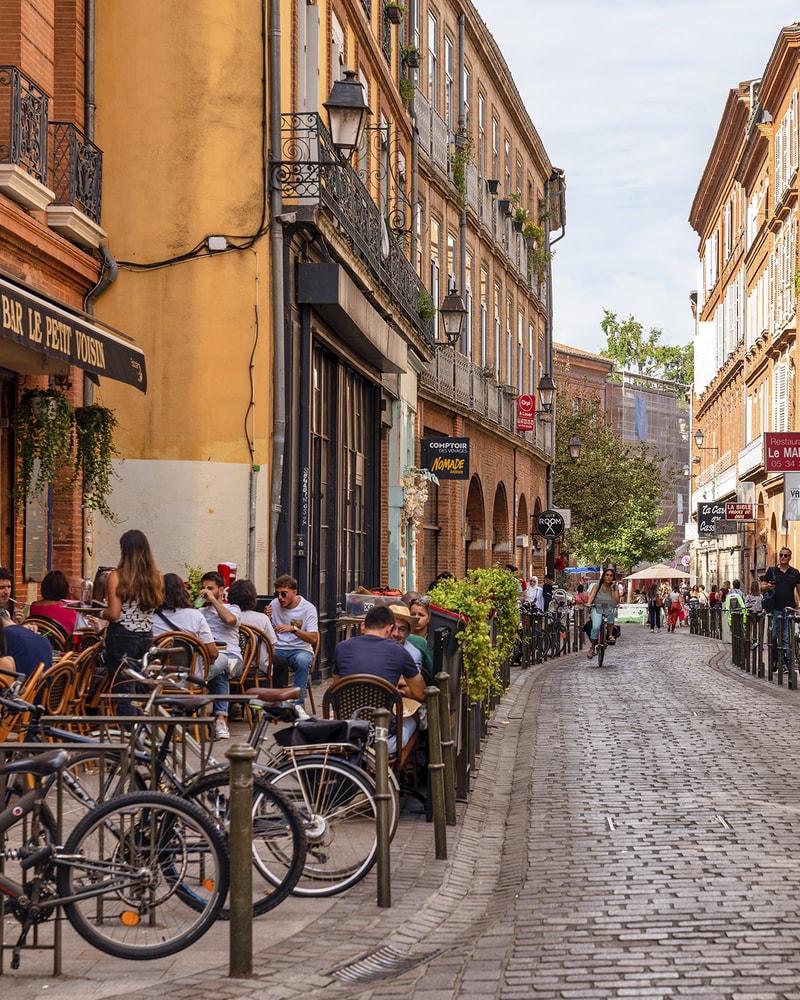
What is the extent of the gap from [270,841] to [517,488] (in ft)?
120

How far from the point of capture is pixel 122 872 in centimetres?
624

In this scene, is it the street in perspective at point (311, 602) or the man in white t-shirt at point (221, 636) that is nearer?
the street in perspective at point (311, 602)

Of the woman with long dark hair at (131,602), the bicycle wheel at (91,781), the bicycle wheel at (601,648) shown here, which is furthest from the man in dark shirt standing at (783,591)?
the bicycle wheel at (91,781)

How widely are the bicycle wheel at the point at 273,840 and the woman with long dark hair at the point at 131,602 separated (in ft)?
11.3

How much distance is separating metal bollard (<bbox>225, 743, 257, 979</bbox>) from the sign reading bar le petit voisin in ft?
65.8

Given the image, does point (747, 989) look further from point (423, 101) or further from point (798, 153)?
point (798, 153)

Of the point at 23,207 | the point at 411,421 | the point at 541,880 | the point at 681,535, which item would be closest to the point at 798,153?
the point at 411,421

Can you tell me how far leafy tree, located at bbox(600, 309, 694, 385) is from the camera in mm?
104500

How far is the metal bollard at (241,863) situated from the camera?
5.88 metres

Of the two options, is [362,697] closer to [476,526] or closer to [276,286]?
[276,286]

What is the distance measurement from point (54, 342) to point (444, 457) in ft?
59.4

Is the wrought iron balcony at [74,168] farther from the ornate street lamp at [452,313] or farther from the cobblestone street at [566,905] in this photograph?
the ornate street lamp at [452,313]

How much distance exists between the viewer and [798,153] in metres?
42.3

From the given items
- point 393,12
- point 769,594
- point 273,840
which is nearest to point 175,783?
point 273,840
